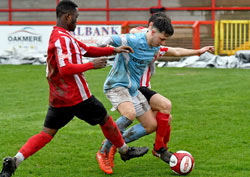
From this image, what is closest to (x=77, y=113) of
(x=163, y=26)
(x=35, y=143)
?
(x=35, y=143)

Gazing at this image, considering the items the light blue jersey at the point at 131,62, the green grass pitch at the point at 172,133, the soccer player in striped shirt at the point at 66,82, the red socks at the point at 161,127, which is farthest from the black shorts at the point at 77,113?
the red socks at the point at 161,127

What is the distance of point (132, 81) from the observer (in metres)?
6.04

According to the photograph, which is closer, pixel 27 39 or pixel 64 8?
pixel 64 8

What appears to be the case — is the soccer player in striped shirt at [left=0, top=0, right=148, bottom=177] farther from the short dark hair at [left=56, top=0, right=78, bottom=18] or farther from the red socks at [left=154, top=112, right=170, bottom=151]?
the red socks at [left=154, top=112, right=170, bottom=151]

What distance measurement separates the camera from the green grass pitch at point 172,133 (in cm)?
580

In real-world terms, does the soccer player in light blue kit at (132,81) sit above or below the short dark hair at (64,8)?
below

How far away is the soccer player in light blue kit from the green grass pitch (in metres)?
0.36

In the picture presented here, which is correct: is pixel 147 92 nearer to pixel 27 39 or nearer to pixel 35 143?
pixel 35 143

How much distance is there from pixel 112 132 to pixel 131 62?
92cm

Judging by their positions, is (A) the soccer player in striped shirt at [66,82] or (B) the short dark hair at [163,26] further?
(B) the short dark hair at [163,26]

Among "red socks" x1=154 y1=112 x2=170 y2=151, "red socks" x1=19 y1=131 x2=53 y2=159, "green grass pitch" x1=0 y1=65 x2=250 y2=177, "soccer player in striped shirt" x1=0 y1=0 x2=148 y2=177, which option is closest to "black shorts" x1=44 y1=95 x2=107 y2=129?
"soccer player in striped shirt" x1=0 y1=0 x2=148 y2=177

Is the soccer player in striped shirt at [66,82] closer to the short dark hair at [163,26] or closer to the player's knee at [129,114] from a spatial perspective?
the player's knee at [129,114]

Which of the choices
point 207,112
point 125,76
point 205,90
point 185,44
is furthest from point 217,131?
Result: point 185,44

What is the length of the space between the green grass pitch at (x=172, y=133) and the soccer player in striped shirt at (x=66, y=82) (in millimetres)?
549
